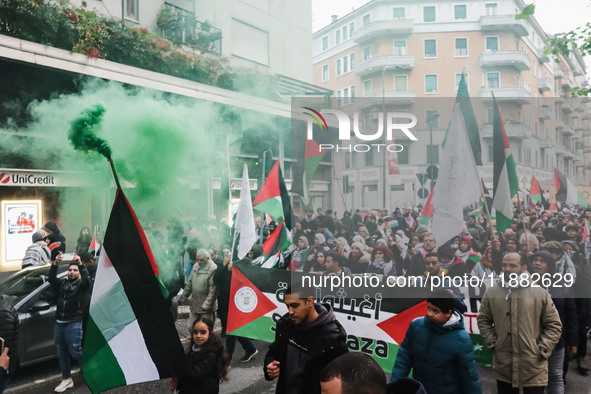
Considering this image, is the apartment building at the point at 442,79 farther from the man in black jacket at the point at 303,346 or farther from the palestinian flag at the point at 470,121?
the man in black jacket at the point at 303,346

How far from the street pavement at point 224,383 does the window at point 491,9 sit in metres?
4.37

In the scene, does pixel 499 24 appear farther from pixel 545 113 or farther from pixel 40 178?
pixel 40 178

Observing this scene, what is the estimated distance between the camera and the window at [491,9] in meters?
6.14

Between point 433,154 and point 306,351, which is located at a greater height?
point 433,154

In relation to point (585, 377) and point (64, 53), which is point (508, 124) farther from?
point (64, 53)

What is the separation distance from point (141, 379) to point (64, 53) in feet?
24.4

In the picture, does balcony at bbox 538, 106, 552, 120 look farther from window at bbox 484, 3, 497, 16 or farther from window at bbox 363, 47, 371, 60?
window at bbox 484, 3, 497, 16

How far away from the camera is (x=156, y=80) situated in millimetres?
9273

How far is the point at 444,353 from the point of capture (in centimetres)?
260

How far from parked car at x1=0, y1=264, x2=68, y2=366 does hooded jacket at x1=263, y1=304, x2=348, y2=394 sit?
3217 mm

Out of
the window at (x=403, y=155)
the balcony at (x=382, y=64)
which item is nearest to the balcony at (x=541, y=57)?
the balcony at (x=382, y=64)

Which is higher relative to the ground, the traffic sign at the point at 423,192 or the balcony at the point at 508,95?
the balcony at the point at 508,95

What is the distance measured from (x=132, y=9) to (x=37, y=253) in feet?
16.6

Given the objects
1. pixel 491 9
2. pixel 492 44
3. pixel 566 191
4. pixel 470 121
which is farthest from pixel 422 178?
pixel 491 9
